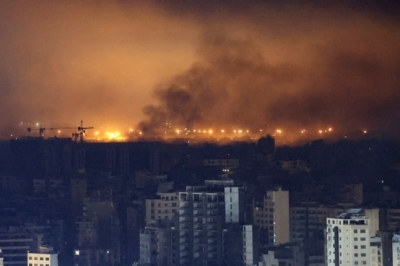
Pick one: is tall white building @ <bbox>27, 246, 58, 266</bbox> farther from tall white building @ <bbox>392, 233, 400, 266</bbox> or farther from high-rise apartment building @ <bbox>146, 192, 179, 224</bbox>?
tall white building @ <bbox>392, 233, 400, 266</bbox>

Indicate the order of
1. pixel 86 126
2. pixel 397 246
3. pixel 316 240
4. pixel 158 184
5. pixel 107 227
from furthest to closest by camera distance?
pixel 86 126, pixel 158 184, pixel 107 227, pixel 316 240, pixel 397 246

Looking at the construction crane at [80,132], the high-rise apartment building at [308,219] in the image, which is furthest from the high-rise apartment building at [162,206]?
the construction crane at [80,132]

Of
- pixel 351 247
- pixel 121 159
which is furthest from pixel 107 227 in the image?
pixel 351 247

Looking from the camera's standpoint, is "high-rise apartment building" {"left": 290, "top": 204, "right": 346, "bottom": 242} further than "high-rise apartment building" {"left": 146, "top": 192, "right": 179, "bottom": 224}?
No

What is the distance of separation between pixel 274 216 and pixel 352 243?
5.29 ft

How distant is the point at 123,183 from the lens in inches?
570

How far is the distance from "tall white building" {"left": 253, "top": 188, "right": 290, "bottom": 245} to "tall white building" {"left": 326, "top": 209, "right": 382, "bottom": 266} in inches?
45.7

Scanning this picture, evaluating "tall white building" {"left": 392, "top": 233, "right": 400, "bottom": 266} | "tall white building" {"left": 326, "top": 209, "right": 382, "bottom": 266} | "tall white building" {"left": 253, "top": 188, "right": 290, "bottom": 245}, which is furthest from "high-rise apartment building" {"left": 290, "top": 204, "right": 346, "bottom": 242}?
"tall white building" {"left": 392, "top": 233, "right": 400, "bottom": 266}

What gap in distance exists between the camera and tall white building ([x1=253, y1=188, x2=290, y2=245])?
12.1m

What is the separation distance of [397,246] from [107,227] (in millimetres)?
3163

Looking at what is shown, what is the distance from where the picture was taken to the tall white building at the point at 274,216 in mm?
12117

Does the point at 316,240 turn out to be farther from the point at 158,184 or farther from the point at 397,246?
the point at 158,184

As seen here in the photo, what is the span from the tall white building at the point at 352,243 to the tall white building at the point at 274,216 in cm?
116

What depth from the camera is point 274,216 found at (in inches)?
484
